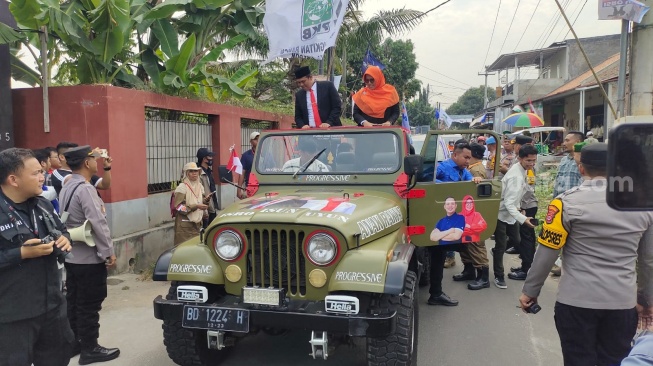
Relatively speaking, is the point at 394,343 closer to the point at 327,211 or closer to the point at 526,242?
the point at 327,211

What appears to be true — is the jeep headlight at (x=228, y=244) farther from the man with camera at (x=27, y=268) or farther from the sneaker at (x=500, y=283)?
the sneaker at (x=500, y=283)

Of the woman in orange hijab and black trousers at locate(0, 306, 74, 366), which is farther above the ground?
the woman in orange hijab

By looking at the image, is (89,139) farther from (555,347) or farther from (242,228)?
(555,347)

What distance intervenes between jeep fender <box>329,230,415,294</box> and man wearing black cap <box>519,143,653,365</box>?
85 centimetres

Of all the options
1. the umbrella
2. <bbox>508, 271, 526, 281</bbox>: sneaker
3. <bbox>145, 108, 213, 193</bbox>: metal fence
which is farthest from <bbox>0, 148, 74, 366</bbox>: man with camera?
the umbrella

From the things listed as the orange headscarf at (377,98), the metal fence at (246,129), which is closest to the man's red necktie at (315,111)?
the orange headscarf at (377,98)

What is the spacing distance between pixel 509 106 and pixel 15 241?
3007cm

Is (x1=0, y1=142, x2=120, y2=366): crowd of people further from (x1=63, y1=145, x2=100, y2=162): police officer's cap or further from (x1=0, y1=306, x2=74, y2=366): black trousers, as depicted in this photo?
(x1=63, y1=145, x2=100, y2=162): police officer's cap

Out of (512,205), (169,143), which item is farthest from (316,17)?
(512,205)

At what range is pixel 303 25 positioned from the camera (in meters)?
7.36

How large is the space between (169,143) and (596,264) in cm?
672

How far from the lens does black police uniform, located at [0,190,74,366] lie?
2.71 meters

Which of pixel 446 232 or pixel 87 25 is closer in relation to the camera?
pixel 446 232

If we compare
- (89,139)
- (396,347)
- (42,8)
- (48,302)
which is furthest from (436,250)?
(42,8)
